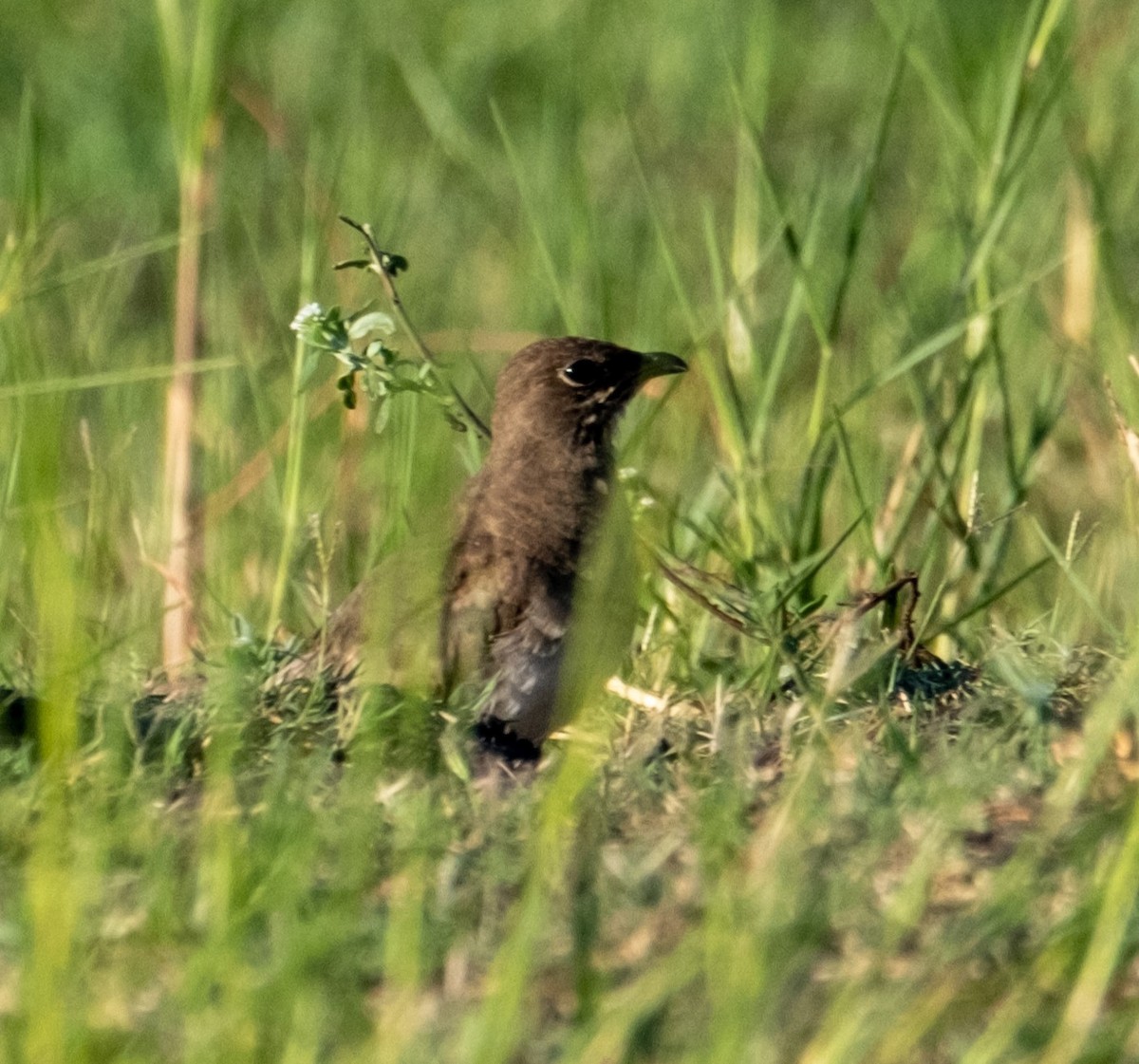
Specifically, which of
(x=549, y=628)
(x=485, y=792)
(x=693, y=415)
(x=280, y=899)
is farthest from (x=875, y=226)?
(x=280, y=899)

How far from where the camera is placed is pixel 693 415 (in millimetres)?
7383

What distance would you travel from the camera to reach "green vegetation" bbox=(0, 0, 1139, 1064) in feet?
10.6

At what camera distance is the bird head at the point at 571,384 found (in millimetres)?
5746

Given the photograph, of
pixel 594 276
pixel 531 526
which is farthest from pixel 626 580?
pixel 594 276

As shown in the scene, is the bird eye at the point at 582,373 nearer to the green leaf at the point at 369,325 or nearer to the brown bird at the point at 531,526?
the brown bird at the point at 531,526

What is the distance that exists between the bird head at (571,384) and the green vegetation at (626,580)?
10cm

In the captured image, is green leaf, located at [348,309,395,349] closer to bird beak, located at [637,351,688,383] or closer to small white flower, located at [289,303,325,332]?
small white flower, located at [289,303,325,332]

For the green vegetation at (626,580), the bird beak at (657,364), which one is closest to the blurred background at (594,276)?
the green vegetation at (626,580)

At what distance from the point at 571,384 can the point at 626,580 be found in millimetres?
1063

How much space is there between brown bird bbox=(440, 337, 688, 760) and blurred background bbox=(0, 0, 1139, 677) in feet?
0.33

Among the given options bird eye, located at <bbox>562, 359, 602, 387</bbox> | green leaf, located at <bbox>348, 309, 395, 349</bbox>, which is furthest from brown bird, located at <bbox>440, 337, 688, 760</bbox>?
green leaf, located at <bbox>348, 309, 395, 349</bbox>

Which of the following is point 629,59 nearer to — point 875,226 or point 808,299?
point 875,226

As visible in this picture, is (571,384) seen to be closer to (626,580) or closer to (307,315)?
(626,580)

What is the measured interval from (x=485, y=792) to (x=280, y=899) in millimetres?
758
